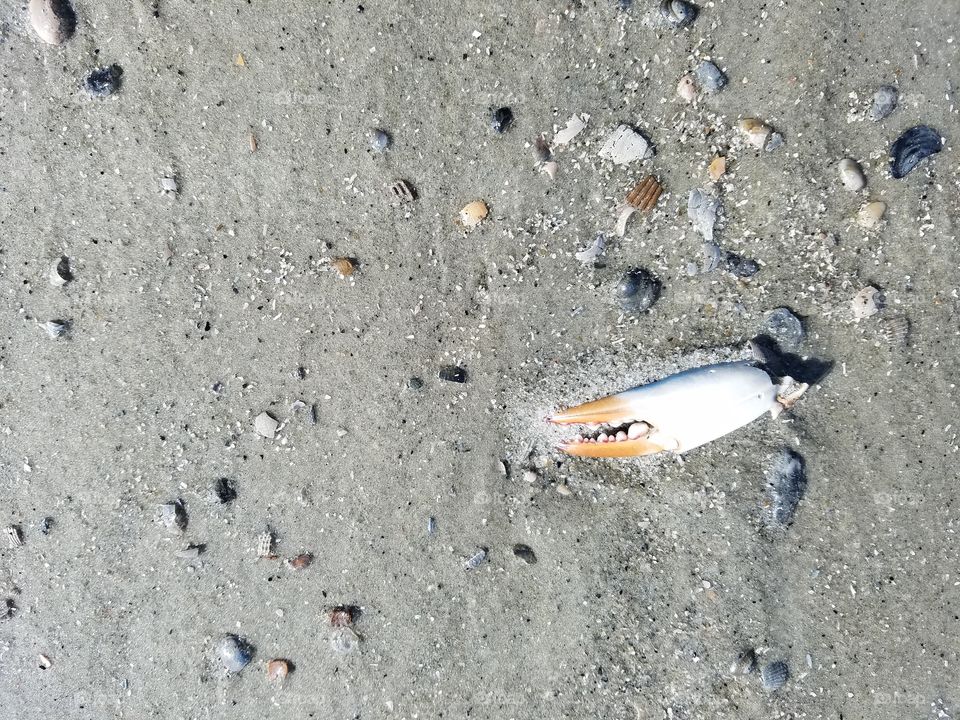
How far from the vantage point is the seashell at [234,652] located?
2822 millimetres

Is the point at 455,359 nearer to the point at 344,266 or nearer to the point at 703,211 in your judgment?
the point at 344,266

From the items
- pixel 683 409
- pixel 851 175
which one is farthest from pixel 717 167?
pixel 683 409

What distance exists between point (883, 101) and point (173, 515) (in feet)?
12.2

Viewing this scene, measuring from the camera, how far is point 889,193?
8.71ft

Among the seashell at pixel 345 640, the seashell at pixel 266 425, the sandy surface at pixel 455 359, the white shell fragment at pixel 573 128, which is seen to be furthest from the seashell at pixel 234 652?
the white shell fragment at pixel 573 128

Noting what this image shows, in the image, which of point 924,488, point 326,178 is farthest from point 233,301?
point 924,488

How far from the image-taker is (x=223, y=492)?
280 centimetres

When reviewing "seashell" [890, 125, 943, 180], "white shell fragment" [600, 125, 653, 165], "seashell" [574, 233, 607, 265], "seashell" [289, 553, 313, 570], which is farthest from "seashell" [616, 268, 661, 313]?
"seashell" [289, 553, 313, 570]

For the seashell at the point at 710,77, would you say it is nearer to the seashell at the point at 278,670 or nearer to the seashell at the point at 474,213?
the seashell at the point at 474,213

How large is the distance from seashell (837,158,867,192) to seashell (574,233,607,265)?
1.08m

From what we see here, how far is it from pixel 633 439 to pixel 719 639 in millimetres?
1045

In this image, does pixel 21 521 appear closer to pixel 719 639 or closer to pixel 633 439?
pixel 633 439

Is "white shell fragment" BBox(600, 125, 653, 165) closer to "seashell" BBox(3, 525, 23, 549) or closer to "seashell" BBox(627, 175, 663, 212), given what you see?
A: "seashell" BBox(627, 175, 663, 212)

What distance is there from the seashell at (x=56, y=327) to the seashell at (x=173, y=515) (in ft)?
3.04
